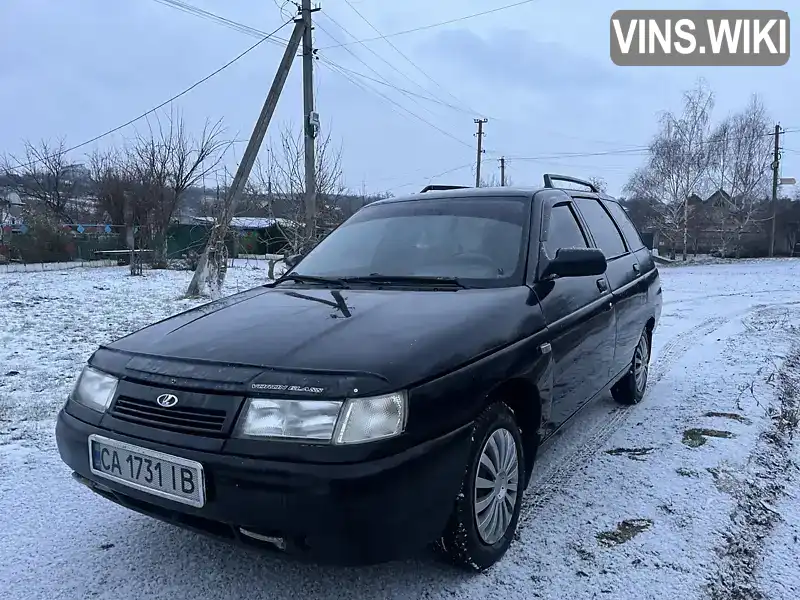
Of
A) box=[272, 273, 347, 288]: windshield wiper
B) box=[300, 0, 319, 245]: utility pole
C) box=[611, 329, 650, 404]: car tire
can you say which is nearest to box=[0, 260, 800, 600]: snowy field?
box=[611, 329, 650, 404]: car tire

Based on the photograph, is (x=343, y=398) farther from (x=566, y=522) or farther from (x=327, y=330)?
(x=566, y=522)

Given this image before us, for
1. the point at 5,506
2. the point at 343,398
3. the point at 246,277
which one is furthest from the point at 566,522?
the point at 246,277

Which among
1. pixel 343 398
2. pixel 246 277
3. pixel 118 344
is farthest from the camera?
pixel 246 277

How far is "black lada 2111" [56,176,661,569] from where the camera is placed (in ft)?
6.05

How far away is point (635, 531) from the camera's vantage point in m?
2.66

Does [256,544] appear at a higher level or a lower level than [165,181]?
lower

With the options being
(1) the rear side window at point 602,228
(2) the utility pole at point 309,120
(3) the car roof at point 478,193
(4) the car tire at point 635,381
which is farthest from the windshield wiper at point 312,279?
(2) the utility pole at point 309,120

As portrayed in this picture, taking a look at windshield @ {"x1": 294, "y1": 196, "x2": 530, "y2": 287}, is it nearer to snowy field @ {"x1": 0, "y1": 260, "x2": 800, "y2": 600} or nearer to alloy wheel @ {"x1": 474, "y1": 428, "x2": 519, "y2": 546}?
alloy wheel @ {"x1": 474, "y1": 428, "x2": 519, "y2": 546}

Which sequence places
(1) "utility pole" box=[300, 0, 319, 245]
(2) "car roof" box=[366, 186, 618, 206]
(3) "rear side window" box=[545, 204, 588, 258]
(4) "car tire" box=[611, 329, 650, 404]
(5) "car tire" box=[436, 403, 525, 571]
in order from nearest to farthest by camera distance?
1. (5) "car tire" box=[436, 403, 525, 571]
2. (3) "rear side window" box=[545, 204, 588, 258]
3. (2) "car roof" box=[366, 186, 618, 206]
4. (4) "car tire" box=[611, 329, 650, 404]
5. (1) "utility pole" box=[300, 0, 319, 245]

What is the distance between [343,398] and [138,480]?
0.83 metres

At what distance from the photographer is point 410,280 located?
2957 mm

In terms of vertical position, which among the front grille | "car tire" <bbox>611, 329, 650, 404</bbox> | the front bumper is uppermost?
the front grille
